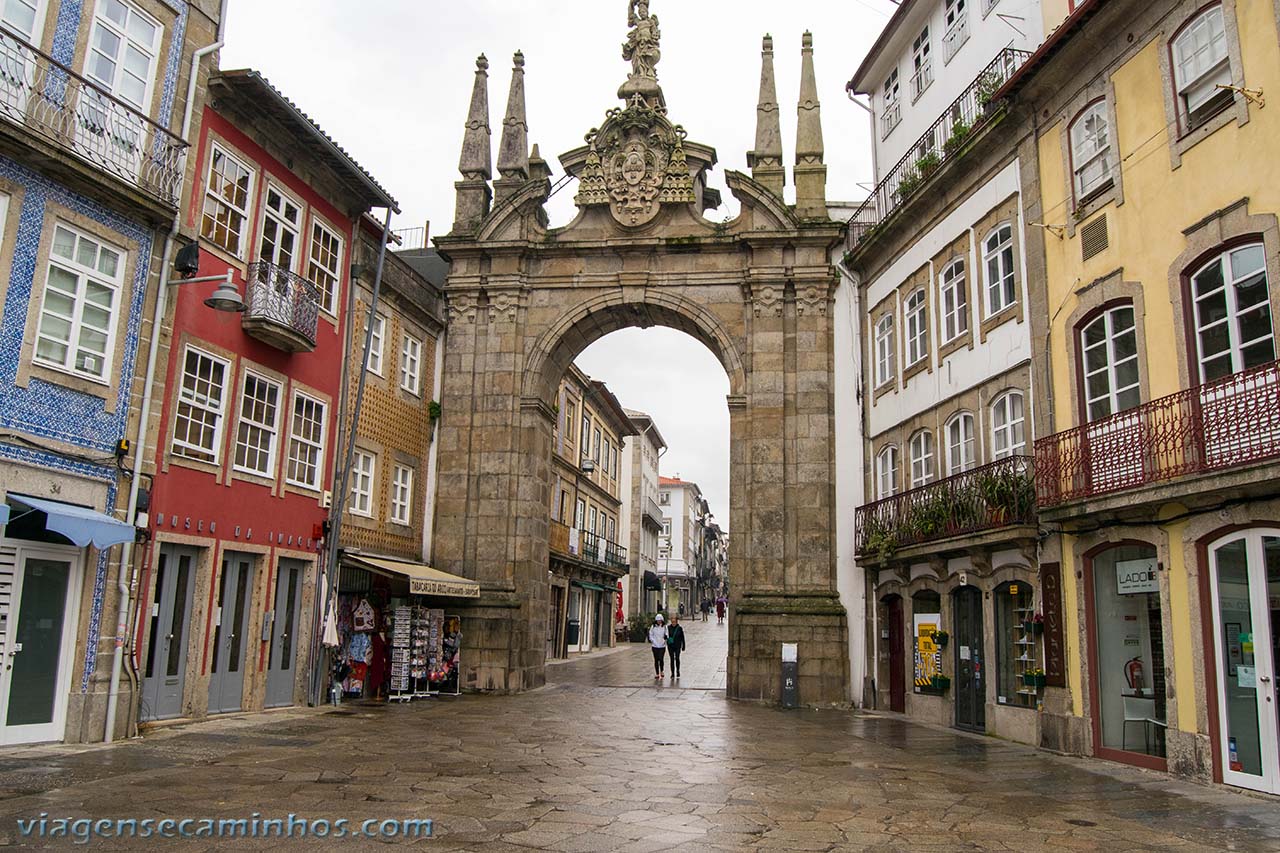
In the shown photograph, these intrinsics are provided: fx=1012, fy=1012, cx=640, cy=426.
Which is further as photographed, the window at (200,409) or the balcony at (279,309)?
the balcony at (279,309)

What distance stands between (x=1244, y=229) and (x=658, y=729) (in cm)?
938

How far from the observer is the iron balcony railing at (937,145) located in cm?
1538

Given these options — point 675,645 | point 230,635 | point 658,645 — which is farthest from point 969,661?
point 230,635

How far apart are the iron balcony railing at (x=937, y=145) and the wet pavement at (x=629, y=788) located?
896 cm

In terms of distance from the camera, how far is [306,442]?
1617 cm

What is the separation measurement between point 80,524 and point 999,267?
40.3 ft

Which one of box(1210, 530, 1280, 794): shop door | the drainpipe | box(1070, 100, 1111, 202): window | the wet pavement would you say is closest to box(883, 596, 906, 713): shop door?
the wet pavement

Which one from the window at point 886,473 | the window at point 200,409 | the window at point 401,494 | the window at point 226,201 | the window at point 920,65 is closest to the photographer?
the window at point 200,409

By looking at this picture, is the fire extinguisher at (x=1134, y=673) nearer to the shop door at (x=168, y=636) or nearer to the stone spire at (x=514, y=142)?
the shop door at (x=168, y=636)

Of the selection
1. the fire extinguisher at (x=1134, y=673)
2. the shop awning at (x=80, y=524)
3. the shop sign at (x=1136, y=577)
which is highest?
the shop awning at (x=80, y=524)

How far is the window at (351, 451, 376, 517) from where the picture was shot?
59.2ft

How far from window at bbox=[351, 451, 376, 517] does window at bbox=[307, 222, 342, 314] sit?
9.08 ft

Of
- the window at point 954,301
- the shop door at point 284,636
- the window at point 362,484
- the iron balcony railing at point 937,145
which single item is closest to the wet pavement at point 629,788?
the shop door at point 284,636

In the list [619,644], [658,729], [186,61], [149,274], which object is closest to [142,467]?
[149,274]
